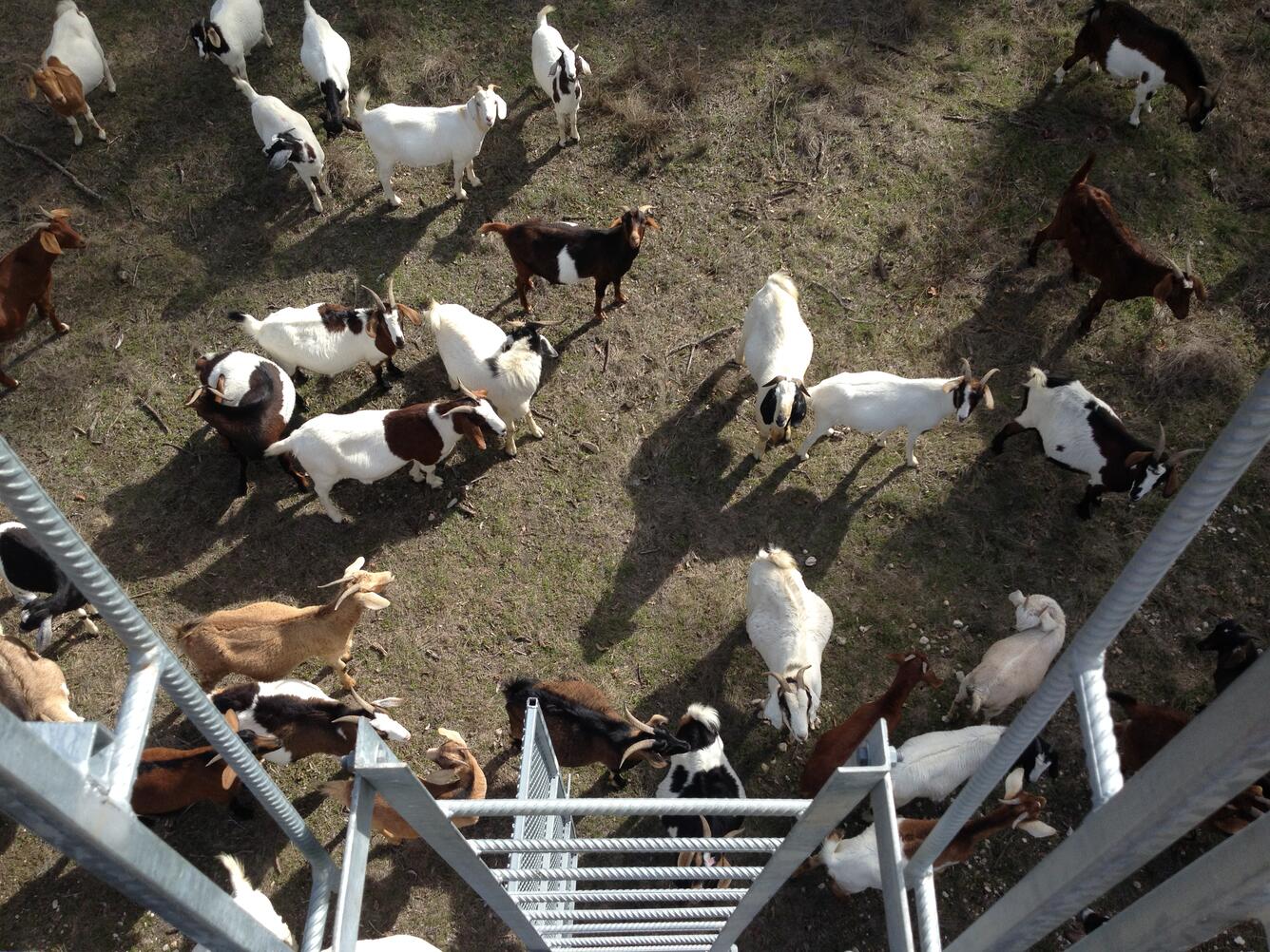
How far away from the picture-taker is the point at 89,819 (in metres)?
1.06

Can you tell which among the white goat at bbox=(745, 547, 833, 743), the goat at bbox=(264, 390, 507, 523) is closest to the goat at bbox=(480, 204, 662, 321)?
the goat at bbox=(264, 390, 507, 523)

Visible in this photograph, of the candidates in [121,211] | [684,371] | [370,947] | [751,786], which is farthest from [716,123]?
[370,947]

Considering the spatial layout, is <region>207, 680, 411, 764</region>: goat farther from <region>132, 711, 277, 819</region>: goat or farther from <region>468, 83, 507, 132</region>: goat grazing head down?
<region>468, 83, 507, 132</region>: goat grazing head down

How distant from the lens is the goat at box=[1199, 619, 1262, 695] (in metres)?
5.36

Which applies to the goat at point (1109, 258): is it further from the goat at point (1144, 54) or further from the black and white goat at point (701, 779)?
the black and white goat at point (701, 779)

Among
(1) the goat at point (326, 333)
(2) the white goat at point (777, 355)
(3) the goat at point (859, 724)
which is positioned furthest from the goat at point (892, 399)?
(1) the goat at point (326, 333)

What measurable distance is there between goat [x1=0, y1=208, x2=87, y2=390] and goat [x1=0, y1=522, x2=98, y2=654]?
208 centimetres

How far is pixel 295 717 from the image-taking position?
191 inches

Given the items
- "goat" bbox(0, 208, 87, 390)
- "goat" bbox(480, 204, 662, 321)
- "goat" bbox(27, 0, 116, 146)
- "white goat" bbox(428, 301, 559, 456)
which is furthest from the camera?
"goat" bbox(27, 0, 116, 146)

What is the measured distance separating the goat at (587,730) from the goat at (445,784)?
0.39m

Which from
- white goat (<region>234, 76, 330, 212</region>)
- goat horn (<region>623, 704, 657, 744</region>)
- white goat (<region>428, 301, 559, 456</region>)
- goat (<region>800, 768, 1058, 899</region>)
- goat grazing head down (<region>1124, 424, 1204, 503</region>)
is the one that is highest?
white goat (<region>234, 76, 330, 212</region>)

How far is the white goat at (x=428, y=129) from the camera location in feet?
24.6

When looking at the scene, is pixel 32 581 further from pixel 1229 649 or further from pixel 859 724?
pixel 1229 649

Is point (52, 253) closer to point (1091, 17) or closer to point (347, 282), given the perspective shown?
point (347, 282)
